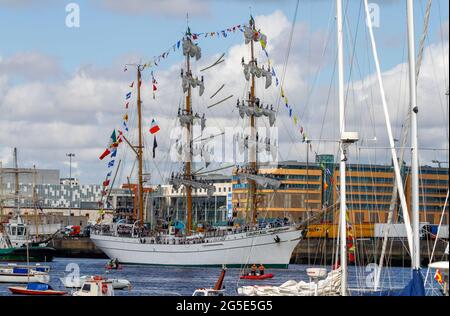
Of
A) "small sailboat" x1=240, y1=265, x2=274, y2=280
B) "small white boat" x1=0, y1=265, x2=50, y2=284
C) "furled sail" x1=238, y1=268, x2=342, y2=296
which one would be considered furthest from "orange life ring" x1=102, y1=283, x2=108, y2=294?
"small sailboat" x1=240, y1=265, x2=274, y2=280

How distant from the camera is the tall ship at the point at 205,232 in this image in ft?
410

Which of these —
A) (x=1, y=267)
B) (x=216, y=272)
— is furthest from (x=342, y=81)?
(x=216, y=272)

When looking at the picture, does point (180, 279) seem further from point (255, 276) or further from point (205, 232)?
point (205, 232)

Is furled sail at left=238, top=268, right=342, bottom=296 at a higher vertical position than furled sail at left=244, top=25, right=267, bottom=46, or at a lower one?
lower

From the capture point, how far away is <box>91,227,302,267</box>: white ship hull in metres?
125

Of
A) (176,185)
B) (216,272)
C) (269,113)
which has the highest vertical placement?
(269,113)

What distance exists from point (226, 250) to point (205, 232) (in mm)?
4745

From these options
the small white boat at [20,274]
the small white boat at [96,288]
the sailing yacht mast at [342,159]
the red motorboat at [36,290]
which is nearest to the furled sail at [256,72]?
the small white boat at [20,274]

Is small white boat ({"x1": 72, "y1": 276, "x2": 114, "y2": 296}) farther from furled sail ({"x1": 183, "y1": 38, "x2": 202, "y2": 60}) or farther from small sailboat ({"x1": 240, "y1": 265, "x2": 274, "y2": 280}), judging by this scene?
furled sail ({"x1": 183, "y1": 38, "x2": 202, "y2": 60})

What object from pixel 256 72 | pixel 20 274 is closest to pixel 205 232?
pixel 256 72

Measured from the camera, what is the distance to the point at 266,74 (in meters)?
132
